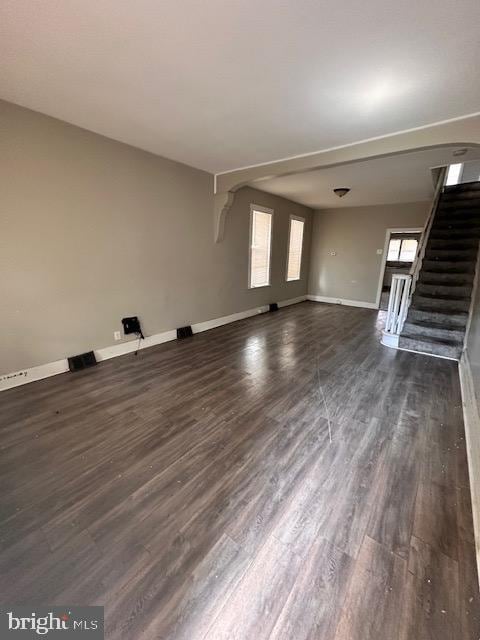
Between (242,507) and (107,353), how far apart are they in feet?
8.86

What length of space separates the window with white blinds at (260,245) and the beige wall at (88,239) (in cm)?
121

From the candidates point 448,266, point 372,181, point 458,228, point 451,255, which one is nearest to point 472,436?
point 448,266

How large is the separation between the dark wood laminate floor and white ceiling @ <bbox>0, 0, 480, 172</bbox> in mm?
2621

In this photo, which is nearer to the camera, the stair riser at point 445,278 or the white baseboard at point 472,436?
the white baseboard at point 472,436

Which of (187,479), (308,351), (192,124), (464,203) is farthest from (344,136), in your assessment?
(464,203)

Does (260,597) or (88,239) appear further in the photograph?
(88,239)

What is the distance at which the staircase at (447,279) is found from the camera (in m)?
4.00

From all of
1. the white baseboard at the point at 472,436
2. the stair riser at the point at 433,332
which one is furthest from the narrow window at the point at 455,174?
the white baseboard at the point at 472,436

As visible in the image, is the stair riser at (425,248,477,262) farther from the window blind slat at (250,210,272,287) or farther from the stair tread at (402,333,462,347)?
the window blind slat at (250,210,272,287)

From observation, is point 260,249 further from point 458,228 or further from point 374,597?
point 374,597

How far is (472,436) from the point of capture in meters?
2.09

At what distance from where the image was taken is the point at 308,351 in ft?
13.1

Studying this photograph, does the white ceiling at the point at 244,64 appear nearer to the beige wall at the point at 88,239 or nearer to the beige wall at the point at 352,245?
the beige wall at the point at 88,239

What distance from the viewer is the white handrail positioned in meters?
4.18
